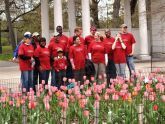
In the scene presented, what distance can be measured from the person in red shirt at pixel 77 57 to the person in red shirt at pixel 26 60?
1061mm

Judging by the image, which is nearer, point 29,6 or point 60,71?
point 60,71

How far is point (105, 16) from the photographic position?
49.8 m

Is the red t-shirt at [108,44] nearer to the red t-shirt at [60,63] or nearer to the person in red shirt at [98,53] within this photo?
the person in red shirt at [98,53]

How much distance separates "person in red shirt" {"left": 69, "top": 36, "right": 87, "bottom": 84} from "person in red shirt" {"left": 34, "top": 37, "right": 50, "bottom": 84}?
67 centimetres

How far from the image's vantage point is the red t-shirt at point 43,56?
13.1 m

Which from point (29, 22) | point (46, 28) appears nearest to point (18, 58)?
point (46, 28)

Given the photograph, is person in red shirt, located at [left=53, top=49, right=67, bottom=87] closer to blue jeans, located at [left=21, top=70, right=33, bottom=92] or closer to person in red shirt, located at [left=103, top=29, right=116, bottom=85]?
blue jeans, located at [left=21, top=70, right=33, bottom=92]

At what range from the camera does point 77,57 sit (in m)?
13.0

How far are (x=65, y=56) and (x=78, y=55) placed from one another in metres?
0.53

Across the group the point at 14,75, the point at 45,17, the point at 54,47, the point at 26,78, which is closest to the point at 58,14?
the point at 45,17

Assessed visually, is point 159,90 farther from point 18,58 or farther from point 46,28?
point 46,28

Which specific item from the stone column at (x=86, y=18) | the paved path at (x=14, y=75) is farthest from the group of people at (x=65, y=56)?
the stone column at (x=86, y=18)

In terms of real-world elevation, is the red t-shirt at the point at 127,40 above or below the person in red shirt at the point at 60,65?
above

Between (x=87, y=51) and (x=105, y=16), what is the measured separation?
36.6 metres
